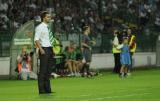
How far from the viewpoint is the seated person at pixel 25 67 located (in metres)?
29.9

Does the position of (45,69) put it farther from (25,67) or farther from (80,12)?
(80,12)

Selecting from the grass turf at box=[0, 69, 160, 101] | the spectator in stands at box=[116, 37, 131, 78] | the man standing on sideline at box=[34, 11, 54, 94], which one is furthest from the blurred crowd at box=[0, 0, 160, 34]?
the man standing on sideline at box=[34, 11, 54, 94]

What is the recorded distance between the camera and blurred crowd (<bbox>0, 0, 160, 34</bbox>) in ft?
126

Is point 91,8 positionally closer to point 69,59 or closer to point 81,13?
point 81,13

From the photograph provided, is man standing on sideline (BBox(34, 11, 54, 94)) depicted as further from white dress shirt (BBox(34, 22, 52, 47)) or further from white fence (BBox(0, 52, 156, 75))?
white fence (BBox(0, 52, 156, 75))

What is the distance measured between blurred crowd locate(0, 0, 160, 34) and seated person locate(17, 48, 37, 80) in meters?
5.44

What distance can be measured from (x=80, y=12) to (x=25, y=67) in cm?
1319

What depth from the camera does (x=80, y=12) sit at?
42.7 m

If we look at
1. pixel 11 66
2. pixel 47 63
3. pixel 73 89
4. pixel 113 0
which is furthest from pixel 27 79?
pixel 113 0

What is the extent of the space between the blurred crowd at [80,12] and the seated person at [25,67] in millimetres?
5444

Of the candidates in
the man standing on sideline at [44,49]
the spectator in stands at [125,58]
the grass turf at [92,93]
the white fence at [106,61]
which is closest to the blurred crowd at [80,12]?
the white fence at [106,61]

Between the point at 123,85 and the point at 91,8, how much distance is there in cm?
1997

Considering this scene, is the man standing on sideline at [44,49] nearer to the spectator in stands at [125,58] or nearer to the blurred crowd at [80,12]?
the spectator in stands at [125,58]

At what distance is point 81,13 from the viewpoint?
140 feet
